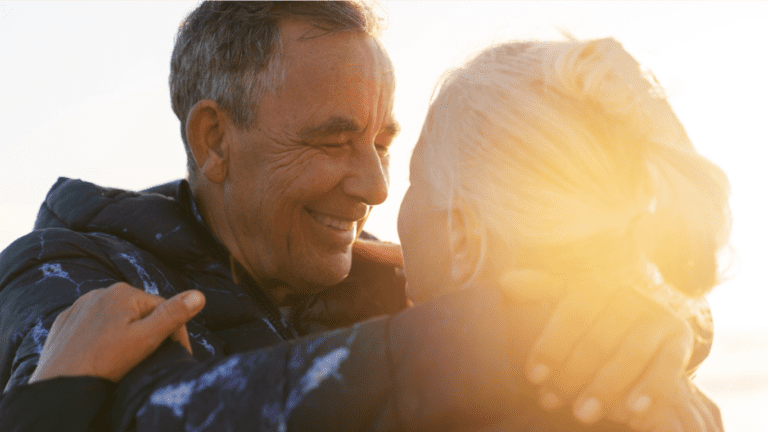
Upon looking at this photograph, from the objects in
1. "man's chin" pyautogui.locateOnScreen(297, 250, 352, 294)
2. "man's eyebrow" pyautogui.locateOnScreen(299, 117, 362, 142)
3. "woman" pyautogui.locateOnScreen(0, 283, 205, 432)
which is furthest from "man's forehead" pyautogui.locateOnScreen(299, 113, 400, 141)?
"woman" pyautogui.locateOnScreen(0, 283, 205, 432)

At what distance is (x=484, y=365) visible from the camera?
4.57 ft

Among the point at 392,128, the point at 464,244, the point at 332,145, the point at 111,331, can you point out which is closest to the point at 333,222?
the point at 332,145

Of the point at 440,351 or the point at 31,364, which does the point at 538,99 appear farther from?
the point at 31,364

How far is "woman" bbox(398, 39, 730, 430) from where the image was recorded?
1593 mm

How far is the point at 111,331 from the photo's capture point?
1693 mm

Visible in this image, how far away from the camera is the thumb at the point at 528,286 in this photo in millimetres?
1467

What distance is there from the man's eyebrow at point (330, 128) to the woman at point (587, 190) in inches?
42.7

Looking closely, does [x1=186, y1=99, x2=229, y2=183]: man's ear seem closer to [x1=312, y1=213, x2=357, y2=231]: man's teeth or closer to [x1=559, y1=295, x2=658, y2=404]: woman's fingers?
[x1=312, y1=213, x2=357, y2=231]: man's teeth

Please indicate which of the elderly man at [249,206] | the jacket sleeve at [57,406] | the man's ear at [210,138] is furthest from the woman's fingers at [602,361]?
the man's ear at [210,138]

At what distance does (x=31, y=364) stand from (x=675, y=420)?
173 centimetres

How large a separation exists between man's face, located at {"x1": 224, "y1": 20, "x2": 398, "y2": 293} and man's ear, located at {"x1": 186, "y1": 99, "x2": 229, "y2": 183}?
0.04 metres

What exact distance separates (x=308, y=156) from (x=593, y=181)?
161 centimetres

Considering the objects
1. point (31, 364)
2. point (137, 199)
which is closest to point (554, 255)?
point (31, 364)

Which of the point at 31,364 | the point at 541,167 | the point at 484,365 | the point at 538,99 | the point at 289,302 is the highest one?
the point at 538,99
